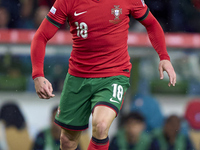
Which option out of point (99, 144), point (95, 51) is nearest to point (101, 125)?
point (99, 144)

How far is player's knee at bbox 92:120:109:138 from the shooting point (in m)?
3.07

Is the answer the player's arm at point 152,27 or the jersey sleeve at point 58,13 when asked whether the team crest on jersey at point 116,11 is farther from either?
the jersey sleeve at point 58,13

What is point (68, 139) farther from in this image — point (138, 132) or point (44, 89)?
point (138, 132)

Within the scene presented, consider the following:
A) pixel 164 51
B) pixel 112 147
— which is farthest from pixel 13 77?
pixel 164 51

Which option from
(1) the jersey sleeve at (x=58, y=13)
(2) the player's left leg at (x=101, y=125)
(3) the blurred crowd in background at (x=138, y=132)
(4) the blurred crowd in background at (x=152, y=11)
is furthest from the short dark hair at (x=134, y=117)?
(1) the jersey sleeve at (x=58, y=13)

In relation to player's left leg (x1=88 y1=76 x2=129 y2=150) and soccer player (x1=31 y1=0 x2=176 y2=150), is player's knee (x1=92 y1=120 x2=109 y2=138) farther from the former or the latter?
soccer player (x1=31 y1=0 x2=176 y2=150)

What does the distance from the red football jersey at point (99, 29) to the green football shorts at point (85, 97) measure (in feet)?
0.22

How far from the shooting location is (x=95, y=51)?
3.42 metres

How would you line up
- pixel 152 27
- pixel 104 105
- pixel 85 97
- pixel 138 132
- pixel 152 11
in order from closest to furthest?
pixel 104 105
pixel 85 97
pixel 152 27
pixel 138 132
pixel 152 11

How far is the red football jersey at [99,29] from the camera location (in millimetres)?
3352

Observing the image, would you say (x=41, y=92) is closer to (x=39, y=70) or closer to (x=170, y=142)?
(x=39, y=70)

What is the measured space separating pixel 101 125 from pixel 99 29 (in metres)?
0.78

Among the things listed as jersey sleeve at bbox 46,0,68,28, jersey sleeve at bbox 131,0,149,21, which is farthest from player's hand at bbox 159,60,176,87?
jersey sleeve at bbox 46,0,68,28

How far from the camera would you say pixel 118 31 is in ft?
11.2
